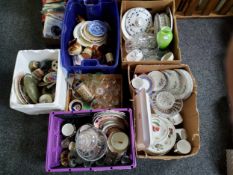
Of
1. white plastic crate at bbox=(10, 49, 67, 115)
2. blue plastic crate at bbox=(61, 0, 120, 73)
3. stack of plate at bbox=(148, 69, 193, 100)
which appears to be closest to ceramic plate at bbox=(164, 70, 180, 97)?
stack of plate at bbox=(148, 69, 193, 100)

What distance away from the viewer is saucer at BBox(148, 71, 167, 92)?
1216 mm

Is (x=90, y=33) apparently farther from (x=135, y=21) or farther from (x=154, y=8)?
(x=154, y=8)

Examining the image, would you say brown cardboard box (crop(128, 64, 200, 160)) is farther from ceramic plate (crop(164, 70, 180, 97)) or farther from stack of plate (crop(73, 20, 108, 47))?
stack of plate (crop(73, 20, 108, 47))

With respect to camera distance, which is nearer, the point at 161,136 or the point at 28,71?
the point at 161,136

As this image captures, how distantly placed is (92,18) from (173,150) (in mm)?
797

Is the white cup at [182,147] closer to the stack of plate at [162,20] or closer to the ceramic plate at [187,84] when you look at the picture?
the ceramic plate at [187,84]

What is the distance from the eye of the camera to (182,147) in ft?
3.74

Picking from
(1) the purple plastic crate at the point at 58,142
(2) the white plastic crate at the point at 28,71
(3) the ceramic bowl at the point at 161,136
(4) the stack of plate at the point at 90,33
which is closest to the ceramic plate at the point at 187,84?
(3) the ceramic bowl at the point at 161,136

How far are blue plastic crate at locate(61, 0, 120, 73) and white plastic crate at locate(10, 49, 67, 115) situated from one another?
0.06m

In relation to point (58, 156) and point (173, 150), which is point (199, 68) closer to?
point (173, 150)

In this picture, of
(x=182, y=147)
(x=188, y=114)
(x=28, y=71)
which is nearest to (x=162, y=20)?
(x=188, y=114)

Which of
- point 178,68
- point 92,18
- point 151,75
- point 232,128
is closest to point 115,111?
point 151,75

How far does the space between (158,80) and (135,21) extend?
0.32 meters

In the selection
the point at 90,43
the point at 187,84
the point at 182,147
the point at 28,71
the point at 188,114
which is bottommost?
the point at 182,147
